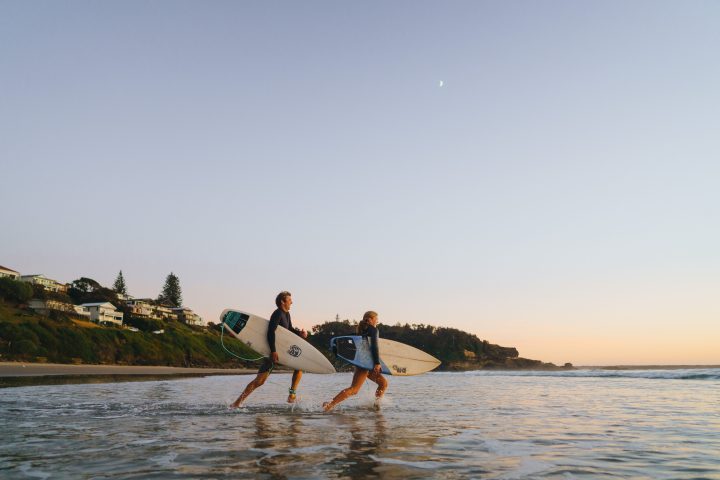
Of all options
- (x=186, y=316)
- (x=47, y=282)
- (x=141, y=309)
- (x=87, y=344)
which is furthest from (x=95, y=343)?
(x=186, y=316)

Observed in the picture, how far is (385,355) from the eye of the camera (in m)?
14.6

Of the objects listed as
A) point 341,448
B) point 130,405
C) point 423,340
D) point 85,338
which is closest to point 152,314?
point 85,338

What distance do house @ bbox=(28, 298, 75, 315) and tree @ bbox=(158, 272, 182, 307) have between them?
74.5 metres

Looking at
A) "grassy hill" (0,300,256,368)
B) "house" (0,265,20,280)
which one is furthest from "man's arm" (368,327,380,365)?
"house" (0,265,20,280)

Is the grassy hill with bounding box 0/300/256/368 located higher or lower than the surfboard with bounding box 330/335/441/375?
lower


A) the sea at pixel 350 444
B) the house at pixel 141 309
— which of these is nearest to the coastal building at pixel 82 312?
the house at pixel 141 309

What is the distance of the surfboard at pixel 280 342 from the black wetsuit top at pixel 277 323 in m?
0.12

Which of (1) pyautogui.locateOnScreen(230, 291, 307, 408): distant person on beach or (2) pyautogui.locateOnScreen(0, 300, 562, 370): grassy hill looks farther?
(2) pyautogui.locateOnScreen(0, 300, 562, 370): grassy hill

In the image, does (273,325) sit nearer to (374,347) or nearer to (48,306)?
(374,347)

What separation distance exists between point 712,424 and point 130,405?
42.8 ft

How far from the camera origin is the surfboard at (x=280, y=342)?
1258 centimetres

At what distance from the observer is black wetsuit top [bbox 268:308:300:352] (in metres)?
11.7

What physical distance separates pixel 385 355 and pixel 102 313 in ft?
330

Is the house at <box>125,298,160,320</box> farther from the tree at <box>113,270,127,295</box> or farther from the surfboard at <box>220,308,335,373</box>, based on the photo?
the surfboard at <box>220,308,335,373</box>
